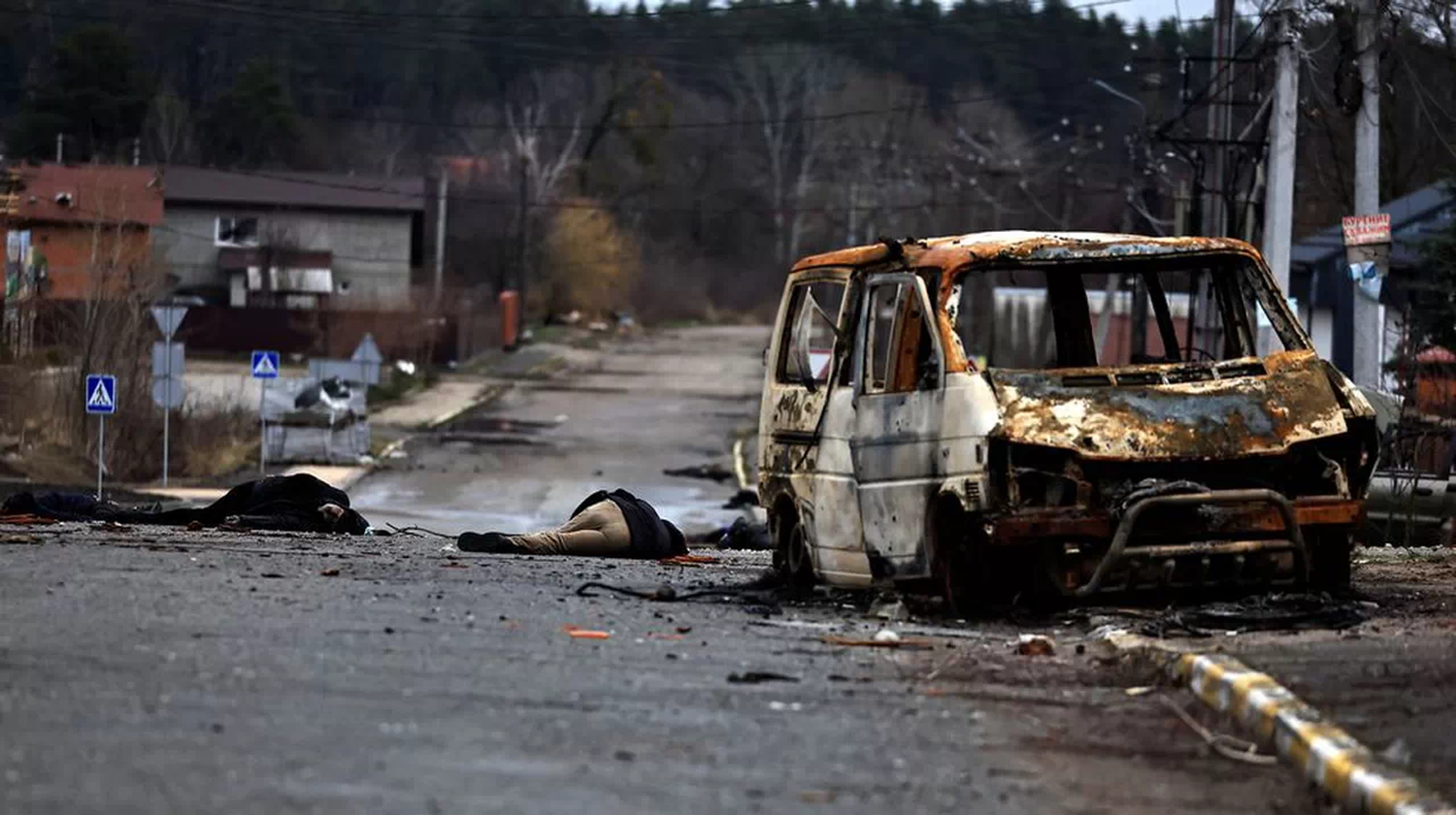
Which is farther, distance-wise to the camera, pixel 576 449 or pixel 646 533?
pixel 576 449

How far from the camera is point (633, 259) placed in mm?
119938

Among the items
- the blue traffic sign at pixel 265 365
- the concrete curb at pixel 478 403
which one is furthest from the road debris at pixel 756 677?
the concrete curb at pixel 478 403

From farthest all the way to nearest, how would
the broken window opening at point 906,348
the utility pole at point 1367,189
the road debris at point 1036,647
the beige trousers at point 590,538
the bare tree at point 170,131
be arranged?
the bare tree at point 170,131
the utility pole at point 1367,189
the beige trousers at point 590,538
the broken window opening at point 906,348
the road debris at point 1036,647

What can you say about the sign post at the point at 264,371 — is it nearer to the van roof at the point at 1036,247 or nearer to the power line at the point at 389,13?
the power line at the point at 389,13

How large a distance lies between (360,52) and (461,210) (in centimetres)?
1627

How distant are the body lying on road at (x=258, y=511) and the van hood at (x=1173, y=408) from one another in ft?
28.5

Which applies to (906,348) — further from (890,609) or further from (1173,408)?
(1173,408)

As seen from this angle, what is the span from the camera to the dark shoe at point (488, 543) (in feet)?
53.7

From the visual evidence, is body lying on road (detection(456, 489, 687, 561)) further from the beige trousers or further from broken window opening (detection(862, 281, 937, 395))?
broken window opening (detection(862, 281, 937, 395))

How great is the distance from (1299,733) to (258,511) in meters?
12.3

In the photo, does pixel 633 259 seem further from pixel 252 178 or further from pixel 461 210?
pixel 252 178

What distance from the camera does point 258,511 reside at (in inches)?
717

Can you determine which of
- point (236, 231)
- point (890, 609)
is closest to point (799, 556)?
point (890, 609)

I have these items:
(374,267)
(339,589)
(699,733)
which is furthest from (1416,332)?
(374,267)
